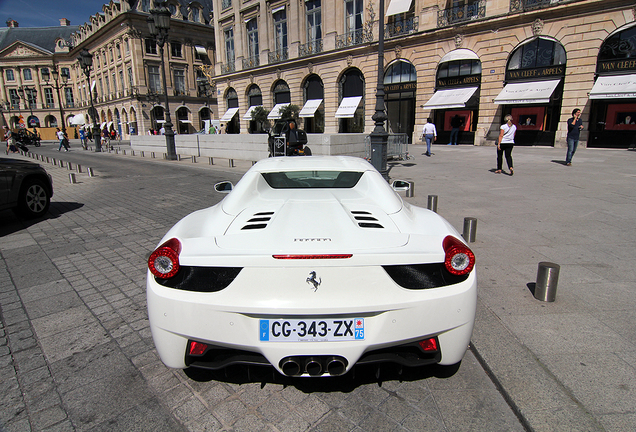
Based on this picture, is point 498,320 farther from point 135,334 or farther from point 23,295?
point 23,295

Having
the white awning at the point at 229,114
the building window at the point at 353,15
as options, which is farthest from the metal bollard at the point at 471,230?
the white awning at the point at 229,114

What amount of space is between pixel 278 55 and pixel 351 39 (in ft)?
28.3

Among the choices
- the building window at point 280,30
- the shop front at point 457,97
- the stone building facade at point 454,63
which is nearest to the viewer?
the stone building facade at point 454,63

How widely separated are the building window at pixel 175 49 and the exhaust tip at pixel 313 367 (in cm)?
6490

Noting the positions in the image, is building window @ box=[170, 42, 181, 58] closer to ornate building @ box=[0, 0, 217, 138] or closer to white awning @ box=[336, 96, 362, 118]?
ornate building @ box=[0, 0, 217, 138]

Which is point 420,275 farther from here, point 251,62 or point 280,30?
point 251,62

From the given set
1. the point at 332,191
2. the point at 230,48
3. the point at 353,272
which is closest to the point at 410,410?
the point at 353,272

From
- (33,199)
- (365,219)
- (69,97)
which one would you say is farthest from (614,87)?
Result: (69,97)

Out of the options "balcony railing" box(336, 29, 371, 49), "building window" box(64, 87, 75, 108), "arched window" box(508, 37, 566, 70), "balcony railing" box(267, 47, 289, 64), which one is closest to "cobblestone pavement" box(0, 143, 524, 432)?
"arched window" box(508, 37, 566, 70)

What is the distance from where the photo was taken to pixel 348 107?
30.3 m

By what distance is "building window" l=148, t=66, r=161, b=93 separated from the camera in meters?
53.9

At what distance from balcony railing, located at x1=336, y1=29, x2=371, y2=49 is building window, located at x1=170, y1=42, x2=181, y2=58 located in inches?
1495

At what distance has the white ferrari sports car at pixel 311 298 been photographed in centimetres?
192

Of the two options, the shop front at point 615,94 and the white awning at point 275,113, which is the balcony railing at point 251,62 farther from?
the shop front at point 615,94
